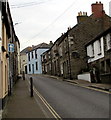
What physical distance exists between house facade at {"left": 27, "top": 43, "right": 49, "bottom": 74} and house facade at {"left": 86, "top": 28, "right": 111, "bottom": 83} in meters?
35.6

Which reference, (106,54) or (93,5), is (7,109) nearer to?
(106,54)

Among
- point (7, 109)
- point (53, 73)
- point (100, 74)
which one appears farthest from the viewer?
point (53, 73)

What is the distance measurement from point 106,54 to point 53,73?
24.0 meters

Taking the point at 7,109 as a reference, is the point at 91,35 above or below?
above

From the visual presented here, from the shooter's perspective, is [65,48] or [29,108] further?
[65,48]

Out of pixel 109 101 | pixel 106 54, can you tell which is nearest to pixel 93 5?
pixel 106 54

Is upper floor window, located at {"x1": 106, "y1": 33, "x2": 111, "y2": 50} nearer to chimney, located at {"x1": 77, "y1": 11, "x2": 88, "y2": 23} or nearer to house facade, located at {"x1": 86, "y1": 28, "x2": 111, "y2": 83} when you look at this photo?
house facade, located at {"x1": 86, "y1": 28, "x2": 111, "y2": 83}

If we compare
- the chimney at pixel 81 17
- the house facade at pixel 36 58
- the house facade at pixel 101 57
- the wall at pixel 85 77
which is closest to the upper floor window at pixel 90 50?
the house facade at pixel 101 57

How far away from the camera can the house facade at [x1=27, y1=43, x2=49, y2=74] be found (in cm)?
6425


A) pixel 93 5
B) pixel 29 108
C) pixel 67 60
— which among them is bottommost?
pixel 29 108

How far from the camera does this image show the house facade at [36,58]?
64.2 meters

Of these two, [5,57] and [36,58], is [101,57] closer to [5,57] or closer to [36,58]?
[5,57]

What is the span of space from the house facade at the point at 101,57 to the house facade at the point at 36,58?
3564 cm

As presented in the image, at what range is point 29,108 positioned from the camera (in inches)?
472
